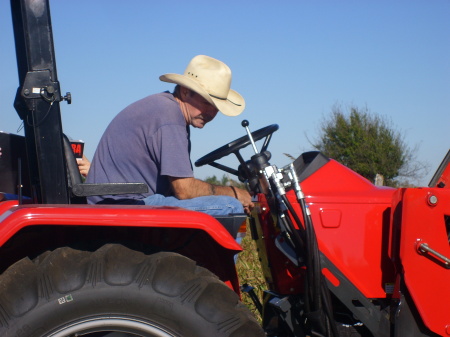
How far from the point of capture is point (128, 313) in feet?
8.14

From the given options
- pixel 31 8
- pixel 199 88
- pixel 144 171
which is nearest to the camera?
pixel 31 8

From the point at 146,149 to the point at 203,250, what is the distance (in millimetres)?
828

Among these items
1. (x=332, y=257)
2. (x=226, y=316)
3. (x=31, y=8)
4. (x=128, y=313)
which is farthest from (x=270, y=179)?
(x=31, y=8)

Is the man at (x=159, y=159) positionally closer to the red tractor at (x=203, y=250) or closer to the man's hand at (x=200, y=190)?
the man's hand at (x=200, y=190)

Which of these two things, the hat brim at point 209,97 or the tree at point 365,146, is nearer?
the hat brim at point 209,97

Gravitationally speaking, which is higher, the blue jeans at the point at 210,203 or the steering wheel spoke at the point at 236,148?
the steering wheel spoke at the point at 236,148

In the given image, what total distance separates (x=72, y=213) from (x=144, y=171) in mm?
1133

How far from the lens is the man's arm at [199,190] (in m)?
3.46

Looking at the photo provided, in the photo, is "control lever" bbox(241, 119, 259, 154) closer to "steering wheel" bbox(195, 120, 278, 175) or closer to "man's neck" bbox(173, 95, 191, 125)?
"steering wheel" bbox(195, 120, 278, 175)

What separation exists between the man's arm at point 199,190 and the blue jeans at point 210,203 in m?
0.04

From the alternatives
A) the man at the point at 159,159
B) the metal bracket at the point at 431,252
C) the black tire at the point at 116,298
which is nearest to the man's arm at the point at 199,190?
the man at the point at 159,159

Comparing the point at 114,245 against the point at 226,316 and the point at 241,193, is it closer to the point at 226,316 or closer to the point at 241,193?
the point at 226,316

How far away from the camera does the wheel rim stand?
8.04 ft

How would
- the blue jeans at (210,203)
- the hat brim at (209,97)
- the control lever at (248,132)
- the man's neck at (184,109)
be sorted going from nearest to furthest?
the control lever at (248,132)
the blue jeans at (210,203)
the hat brim at (209,97)
the man's neck at (184,109)
